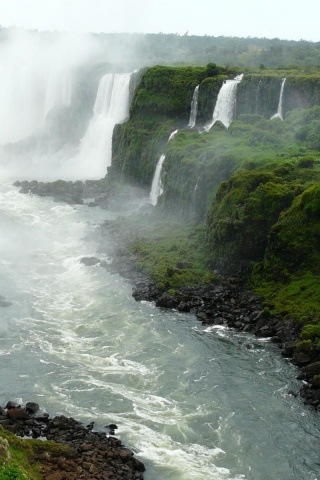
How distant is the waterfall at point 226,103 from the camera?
68750 mm

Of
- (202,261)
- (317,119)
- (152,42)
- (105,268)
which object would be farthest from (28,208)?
(152,42)

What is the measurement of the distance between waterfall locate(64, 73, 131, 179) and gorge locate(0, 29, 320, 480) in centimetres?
30

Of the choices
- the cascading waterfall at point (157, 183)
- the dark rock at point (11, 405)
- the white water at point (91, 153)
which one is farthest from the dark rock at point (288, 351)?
the white water at point (91, 153)

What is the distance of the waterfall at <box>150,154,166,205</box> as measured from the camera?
220ft

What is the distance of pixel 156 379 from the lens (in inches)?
1334

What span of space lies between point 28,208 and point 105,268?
2085 cm

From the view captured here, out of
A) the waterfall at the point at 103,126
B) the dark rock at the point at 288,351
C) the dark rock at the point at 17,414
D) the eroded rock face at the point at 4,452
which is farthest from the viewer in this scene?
the waterfall at the point at 103,126

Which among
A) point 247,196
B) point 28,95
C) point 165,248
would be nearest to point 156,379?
point 247,196

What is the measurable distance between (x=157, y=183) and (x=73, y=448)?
44305 millimetres

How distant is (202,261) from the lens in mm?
49375

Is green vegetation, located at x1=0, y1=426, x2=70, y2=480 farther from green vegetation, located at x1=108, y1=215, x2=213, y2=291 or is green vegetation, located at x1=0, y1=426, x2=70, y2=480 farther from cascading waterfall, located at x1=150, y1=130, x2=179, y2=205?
cascading waterfall, located at x1=150, y1=130, x2=179, y2=205

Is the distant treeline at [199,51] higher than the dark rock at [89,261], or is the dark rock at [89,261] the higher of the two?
the distant treeline at [199,51]

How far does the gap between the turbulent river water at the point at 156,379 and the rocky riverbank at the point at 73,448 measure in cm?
81

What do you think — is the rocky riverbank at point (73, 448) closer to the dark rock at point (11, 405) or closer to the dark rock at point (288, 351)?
the dark rock at point (11, 405)
